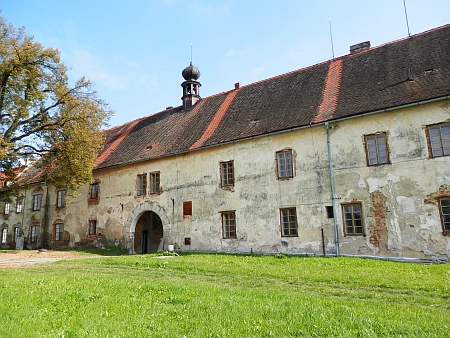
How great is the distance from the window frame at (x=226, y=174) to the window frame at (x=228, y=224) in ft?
4.47

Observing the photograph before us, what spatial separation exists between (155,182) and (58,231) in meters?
9.37

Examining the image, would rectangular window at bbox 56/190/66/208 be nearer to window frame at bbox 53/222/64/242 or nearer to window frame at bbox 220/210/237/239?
window frame at bbox 53/222/64/242

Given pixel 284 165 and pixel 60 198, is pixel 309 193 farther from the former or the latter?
pixel 60 198

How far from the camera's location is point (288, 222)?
14.6 metres

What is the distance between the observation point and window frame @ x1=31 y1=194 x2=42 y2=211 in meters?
25.2

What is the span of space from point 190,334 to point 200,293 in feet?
7.54

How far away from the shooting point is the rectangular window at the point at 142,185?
1961cm

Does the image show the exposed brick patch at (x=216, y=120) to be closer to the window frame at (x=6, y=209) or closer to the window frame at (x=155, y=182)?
the window frame at (x=155, y=182)

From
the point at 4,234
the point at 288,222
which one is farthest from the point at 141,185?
the point at 4,234

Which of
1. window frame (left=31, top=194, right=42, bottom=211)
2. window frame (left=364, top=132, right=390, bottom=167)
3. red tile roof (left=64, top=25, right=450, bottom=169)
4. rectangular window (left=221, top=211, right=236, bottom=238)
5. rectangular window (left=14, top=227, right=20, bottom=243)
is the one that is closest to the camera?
window frame (left=364, top=132, right=390, bottom=167)

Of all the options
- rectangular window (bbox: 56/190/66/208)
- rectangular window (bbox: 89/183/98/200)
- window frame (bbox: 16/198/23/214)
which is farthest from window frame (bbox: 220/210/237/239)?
window frame (bbox: 16/198/23/214)

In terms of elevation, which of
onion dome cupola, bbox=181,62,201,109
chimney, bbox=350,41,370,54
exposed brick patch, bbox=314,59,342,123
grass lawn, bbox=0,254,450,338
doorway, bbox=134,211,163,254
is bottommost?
grass lawn, bbox=0,254,450,338

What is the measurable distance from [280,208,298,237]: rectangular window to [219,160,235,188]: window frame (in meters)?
3.02

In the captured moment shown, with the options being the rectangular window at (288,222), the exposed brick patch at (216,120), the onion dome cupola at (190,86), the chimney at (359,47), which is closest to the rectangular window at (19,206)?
the onion dome cupola at (190,86)
